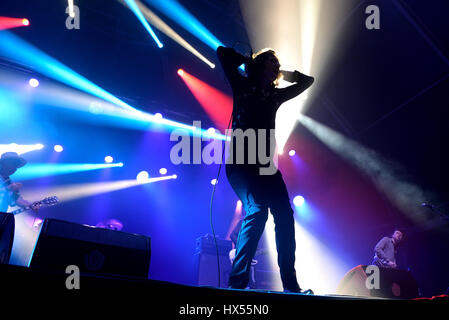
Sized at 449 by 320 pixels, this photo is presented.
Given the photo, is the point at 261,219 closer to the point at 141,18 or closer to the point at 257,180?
the point at 257,180

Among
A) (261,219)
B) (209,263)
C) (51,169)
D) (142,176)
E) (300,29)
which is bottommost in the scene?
(261,219)

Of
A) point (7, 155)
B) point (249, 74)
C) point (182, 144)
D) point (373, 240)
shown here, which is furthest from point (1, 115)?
point (373, 240)

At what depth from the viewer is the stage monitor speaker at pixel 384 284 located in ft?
11.1

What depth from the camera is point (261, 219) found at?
230 cm

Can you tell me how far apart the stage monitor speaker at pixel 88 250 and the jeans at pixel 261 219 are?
706mm

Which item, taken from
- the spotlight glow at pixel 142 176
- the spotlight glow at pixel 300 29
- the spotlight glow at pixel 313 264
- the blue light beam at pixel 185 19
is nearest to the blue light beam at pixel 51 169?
the spotlight glow at pixel 142 176

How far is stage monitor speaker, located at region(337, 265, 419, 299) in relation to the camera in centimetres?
339

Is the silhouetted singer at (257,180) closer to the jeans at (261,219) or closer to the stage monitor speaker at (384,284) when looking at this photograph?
the jeans at (261,219)

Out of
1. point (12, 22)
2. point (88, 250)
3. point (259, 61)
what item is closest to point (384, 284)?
point (259, 61)

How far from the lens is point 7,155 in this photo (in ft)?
17.5

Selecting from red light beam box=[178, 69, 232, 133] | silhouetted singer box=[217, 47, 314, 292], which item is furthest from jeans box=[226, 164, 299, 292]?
red light beam box=[178, 69, 232, 133]

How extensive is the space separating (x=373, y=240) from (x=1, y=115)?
9453mm

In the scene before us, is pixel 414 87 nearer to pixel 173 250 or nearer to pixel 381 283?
pixel 381 283

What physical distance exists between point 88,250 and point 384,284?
3.25 m
